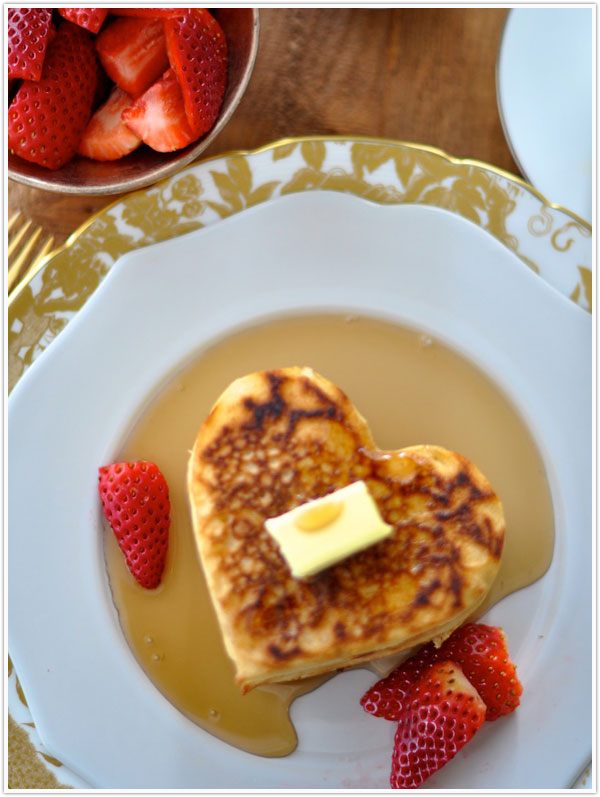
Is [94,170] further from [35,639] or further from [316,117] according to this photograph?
[35,639]

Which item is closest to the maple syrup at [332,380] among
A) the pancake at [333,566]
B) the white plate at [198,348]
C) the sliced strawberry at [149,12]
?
the white plate at [198,348]

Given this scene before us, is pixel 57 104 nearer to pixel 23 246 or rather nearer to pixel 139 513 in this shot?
pixel 23 246

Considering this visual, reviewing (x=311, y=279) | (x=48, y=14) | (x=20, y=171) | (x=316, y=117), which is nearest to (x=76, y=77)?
(x=48, y=14)

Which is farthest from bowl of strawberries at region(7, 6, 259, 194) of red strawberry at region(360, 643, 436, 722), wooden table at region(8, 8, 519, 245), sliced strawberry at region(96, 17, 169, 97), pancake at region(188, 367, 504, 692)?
red strawberry at region(360, 643, 436, 722)

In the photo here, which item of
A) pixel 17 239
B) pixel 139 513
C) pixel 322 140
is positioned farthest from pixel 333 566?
pixel 17 239

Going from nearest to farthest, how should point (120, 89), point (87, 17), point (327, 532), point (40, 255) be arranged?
point (327, 532) < point (87, 17) < point (120, 89) < point (40, 255)

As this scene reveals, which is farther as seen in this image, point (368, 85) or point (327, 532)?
point (368, 85)

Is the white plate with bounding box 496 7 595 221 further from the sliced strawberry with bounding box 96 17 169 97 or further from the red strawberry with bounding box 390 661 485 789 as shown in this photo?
the red strawberry with bounding box 390 661 485 789
